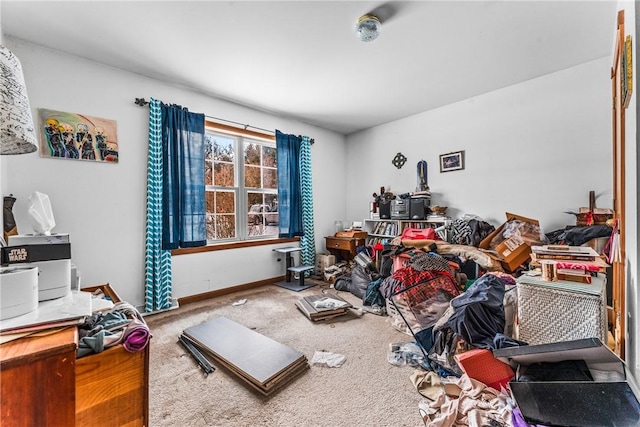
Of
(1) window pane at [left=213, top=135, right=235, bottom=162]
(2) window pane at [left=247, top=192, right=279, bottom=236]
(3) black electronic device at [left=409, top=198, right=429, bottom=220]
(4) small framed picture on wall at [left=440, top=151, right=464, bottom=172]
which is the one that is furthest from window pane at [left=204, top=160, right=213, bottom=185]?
(4) small framed picture on wall at [left=440, top=151, right=464, bottom=172]

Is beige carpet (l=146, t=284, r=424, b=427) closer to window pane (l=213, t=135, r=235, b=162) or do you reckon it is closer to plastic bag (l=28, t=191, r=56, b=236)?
plastic bag (l=28, t=191, r=56, b=236)

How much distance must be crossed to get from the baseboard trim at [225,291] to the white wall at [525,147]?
2.60m

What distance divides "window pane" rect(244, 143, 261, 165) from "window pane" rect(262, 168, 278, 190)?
194mm

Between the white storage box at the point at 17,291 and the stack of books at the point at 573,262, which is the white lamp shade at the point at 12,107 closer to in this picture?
the white storage box at the point at 17,291

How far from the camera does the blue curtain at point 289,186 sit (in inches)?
157

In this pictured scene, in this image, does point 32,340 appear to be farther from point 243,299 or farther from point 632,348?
point 243,299

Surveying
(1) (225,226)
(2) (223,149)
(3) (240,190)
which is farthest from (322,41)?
(1) (225,226)

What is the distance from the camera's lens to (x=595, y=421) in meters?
0.93

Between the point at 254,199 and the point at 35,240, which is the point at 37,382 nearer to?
the point at 35,240

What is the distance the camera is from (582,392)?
103 cm

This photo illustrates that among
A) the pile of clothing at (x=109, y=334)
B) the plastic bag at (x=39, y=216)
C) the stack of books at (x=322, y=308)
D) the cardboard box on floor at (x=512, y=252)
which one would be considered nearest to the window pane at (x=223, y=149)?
the stack of books at (x=322, y=308)

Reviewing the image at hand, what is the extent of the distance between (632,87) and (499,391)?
152 centimetres

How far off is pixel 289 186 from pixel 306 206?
463 mm

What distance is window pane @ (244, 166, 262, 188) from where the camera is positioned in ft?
12.4
